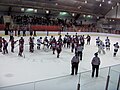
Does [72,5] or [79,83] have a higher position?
[72,5]

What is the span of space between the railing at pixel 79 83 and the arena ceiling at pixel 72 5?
19795mm

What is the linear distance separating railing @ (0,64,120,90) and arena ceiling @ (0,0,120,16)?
1979 cm

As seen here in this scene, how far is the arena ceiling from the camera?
25061 millimetres

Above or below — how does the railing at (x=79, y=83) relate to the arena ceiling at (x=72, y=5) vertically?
below

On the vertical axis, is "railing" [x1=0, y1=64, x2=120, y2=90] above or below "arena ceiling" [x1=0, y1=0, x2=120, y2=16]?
below

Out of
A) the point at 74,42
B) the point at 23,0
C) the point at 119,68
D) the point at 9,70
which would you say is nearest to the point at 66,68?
the point at 9,70

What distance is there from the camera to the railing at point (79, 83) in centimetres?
474

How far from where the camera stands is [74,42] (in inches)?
544

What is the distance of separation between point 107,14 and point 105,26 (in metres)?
2.22

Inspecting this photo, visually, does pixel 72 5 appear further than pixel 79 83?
Yes

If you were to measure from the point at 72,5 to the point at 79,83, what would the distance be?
81.5 ft

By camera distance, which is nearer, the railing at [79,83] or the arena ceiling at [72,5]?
the railing at [79,83]

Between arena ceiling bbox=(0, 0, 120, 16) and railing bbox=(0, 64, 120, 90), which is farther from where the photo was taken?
arena ceiling bbox=(0, 0, 120, 16)

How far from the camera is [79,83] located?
576 cm
